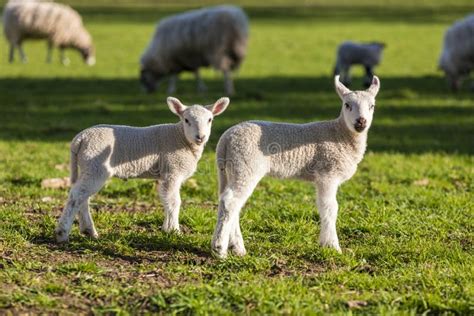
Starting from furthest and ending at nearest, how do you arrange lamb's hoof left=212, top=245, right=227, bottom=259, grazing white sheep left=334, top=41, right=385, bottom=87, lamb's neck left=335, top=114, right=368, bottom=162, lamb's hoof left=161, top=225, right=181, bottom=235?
grazing white sheep left=334, top=41, right=385, bottom=87
lamb's hoof left=161, top=225, right=181, bottom=235
lamb's neck left=335, top=114, right=368, bottom=162
lamb's hoof left=212, top=245, right=227, bottom=259

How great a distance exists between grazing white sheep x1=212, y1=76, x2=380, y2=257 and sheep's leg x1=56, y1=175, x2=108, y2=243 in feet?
3.39

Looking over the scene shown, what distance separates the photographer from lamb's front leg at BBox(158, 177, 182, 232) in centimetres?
671

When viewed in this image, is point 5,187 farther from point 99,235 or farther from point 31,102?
point 31,102

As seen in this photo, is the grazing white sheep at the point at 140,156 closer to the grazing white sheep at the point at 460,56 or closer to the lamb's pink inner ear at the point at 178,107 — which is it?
the lamb's pink inner ear at the point at 178,107

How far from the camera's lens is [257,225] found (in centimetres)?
738

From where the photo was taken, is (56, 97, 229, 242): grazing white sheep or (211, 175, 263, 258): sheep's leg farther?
(56, 97, 229, 242): grazing white sheep

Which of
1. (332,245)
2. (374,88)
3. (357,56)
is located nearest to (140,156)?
(332,245)

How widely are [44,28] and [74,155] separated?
71.5 ft

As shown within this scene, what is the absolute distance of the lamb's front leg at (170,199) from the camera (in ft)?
22.0

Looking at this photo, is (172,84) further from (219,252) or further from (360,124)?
(219,252)

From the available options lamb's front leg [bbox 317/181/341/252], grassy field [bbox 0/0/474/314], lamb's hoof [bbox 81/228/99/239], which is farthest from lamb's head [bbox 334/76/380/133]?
lamb's hoof [bbox 81/228/99/239]

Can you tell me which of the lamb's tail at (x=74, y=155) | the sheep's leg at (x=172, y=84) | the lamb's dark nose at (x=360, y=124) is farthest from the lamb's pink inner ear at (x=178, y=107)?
the sheep's leg at (x=172, y=84)

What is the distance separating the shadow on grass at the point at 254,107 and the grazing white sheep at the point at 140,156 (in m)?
5.49

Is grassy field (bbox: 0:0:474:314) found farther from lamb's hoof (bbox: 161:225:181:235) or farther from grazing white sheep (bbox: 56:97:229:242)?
grazing white sheep (bbox: 56:97:229:242)
